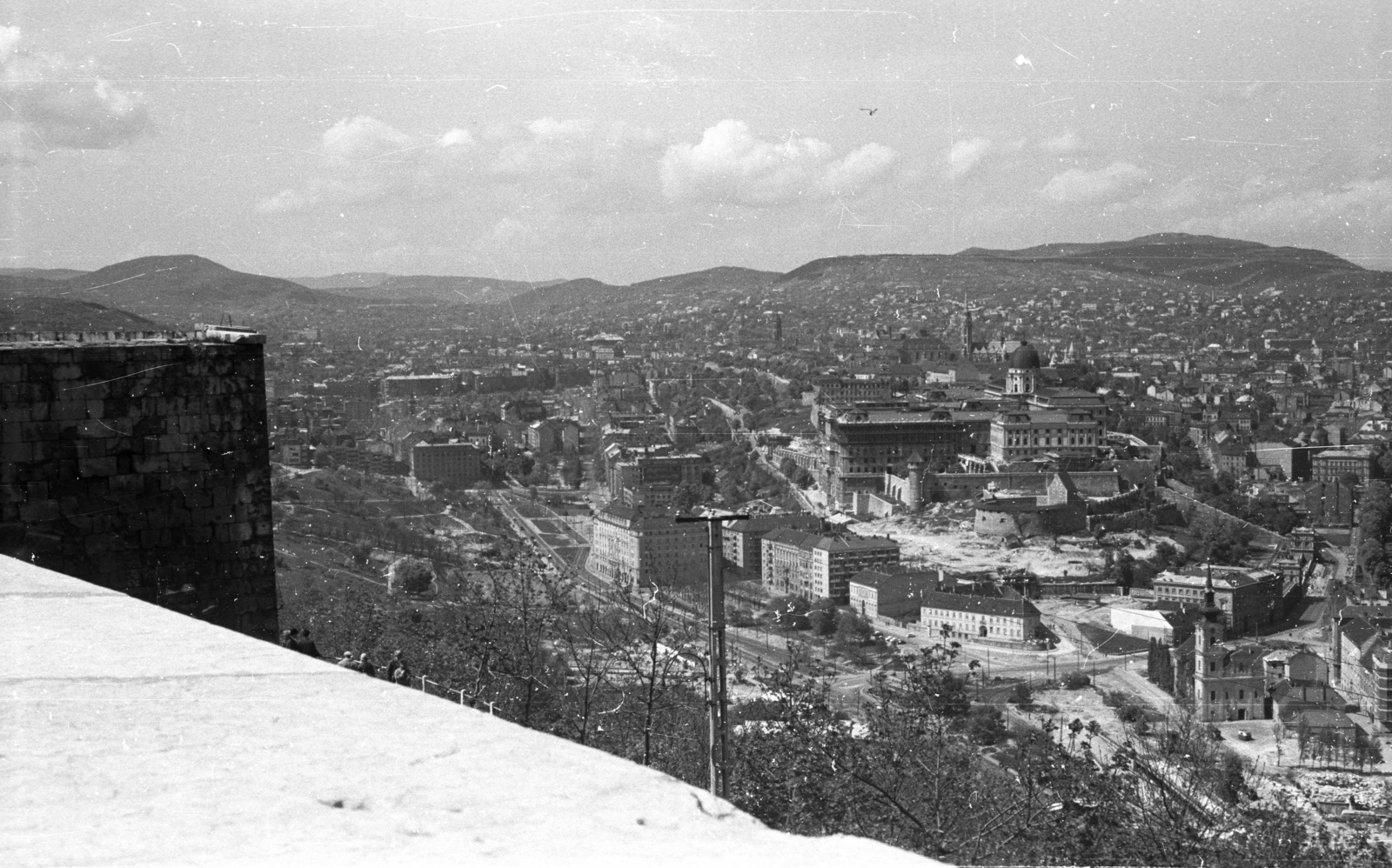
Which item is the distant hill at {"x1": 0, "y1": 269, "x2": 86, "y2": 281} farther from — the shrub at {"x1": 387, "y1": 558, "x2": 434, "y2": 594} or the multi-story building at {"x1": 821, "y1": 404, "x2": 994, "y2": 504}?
the multi-story building at {"x1": 821, "y1": 404, "x2": 994, "y2": 504}

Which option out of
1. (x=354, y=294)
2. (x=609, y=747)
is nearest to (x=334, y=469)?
(x=354, y=294)

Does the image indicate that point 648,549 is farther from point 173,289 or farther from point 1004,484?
point 1004,484

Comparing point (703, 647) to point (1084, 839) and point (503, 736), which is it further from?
point (503, 736)

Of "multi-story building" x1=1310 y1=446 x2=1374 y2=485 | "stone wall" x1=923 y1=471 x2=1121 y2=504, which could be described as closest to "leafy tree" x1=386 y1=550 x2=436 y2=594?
"stone wall" x1=923 y1=471 x2=1121 y2=504

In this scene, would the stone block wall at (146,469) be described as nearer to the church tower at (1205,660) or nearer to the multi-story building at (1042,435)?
the church tower at (1205,660)

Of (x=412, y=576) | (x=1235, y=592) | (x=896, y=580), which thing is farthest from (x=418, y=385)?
(x=1235, y=592)

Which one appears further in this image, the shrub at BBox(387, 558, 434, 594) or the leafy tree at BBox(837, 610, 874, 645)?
the leafy tree at BBox(837, 610, 874, 645)
